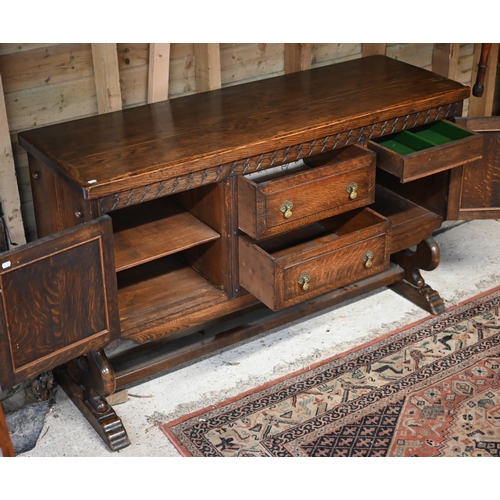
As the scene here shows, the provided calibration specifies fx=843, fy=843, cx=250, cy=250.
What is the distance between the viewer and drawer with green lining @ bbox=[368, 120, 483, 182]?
9.48ft

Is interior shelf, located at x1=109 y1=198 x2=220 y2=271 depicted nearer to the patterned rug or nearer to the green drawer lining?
the patterned rug

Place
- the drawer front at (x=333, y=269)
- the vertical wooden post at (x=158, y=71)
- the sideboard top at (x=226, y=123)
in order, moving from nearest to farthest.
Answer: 1. the sideboard top at (x=226, y=123)
2. the drawer front at (x=333, y=269)
3. the vertical wooden post at (x=158, y=71)

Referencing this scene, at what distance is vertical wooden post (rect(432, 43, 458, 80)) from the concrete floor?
0.84m

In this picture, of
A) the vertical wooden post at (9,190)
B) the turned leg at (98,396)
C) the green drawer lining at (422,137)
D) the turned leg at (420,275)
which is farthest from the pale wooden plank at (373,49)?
the turned leg at (98,396)

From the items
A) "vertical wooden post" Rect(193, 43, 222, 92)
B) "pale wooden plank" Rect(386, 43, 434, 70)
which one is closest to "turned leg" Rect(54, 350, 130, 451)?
"vertical wooden post" Rect(193, 43, 222, 92)

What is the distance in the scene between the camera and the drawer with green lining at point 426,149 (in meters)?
2.89

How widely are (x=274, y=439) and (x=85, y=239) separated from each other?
36.2 inches

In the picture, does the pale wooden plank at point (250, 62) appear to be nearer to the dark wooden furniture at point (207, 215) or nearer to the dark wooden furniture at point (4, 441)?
the dark wooden furniture at point (207, 215)

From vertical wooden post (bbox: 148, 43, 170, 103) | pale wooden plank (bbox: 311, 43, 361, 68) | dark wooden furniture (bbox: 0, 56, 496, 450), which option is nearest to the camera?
dark wooden furniture (bbox: 0, 56, 496, 450)

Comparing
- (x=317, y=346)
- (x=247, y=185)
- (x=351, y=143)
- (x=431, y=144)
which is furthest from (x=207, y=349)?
(x=431, y=144)

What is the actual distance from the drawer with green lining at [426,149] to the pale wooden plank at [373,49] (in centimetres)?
60

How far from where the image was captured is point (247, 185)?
2.65m

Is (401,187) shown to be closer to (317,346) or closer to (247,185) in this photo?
(317,346)

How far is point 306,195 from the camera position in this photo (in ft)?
8.97
